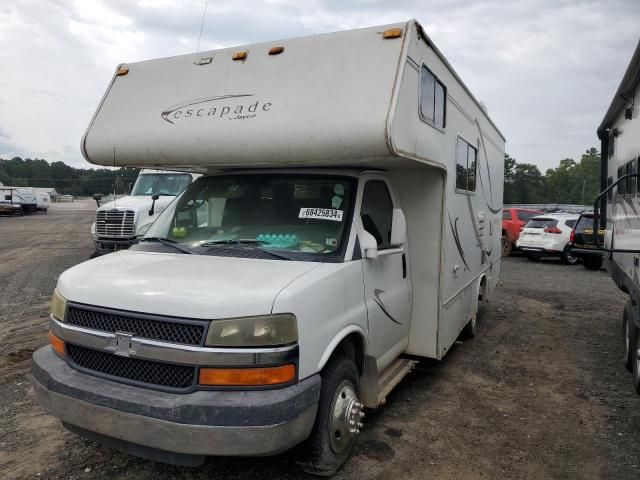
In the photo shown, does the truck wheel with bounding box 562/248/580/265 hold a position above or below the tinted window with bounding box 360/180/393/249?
below

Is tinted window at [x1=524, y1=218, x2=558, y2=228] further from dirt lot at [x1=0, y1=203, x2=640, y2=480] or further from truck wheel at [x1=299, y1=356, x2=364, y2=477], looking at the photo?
truck wheel at [x1=299, y1=356, x2=364, y2=477]

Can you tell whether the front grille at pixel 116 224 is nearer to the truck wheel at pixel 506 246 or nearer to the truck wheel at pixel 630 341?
the truck wheel at pixel 630 341

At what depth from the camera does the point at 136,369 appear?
10.2ft

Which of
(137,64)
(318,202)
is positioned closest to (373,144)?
(318,202)

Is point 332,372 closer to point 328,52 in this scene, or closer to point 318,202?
point 318,202

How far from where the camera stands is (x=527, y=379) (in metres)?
5.68

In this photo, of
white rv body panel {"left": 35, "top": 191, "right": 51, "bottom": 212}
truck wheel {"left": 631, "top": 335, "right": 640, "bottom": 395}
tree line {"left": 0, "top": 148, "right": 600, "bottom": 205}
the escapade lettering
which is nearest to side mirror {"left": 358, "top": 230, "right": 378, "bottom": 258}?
the escapade lettering

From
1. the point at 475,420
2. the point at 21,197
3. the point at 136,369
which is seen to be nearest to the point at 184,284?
the point at 136,369

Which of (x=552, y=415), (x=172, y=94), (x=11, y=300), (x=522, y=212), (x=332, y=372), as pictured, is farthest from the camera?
(x=522, y=212)

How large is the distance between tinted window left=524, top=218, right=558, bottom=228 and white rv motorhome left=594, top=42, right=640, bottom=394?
9.26m

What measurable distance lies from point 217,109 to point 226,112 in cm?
11

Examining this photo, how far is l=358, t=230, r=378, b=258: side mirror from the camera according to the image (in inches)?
152

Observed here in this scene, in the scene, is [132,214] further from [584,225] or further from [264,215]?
[584,225]

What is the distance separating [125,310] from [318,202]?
1.66m
